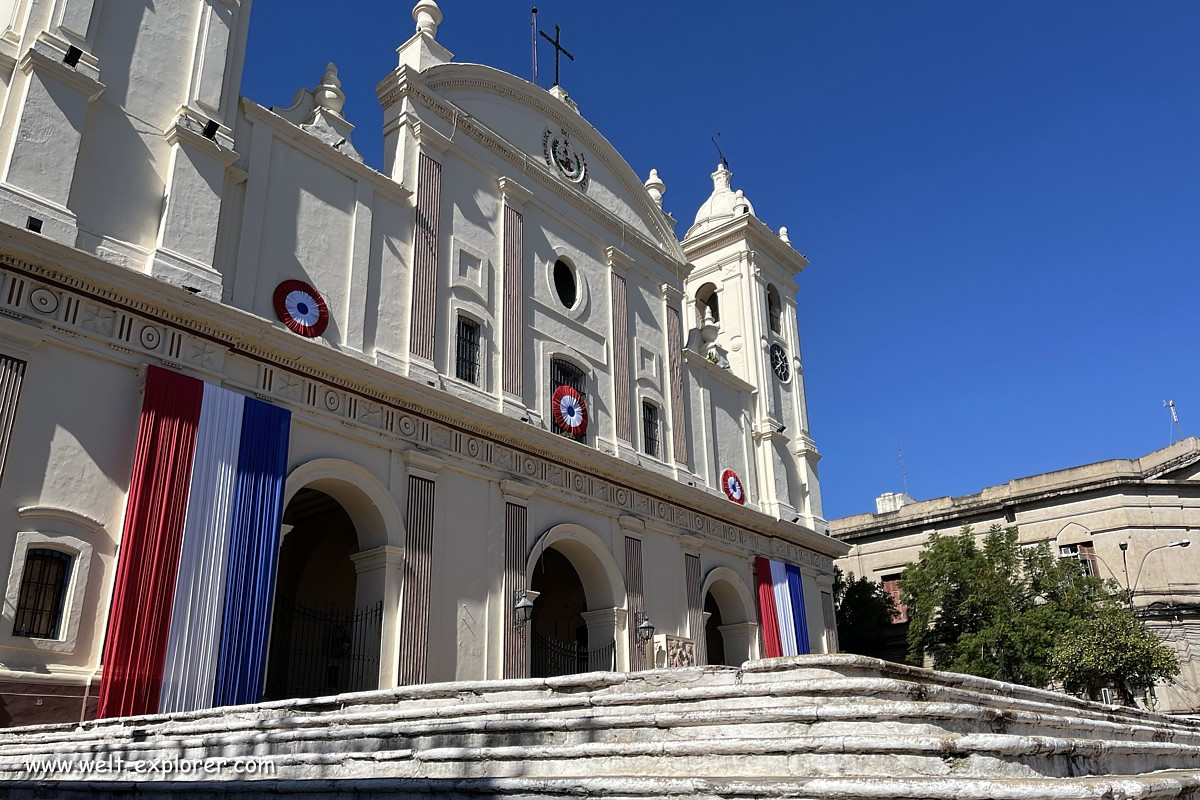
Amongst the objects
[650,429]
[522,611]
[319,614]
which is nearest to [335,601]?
[319,614]

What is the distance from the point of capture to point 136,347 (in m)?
13.5

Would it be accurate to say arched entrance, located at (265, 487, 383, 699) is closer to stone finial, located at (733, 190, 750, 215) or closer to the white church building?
the white church building

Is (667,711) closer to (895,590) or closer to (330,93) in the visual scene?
(330,93)

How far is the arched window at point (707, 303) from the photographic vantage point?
31062 mm

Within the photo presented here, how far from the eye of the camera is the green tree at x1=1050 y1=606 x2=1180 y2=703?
2302 cm

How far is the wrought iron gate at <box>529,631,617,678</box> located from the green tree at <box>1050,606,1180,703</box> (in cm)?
1174

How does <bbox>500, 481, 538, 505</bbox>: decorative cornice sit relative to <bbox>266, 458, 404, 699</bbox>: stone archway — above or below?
above

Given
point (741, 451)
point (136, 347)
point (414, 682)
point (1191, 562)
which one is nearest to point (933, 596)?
point (741, 451)

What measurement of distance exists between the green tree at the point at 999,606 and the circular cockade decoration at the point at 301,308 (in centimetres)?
1937

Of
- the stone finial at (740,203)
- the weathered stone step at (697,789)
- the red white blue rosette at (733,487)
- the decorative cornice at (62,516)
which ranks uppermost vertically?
the stone finial at (740,203)

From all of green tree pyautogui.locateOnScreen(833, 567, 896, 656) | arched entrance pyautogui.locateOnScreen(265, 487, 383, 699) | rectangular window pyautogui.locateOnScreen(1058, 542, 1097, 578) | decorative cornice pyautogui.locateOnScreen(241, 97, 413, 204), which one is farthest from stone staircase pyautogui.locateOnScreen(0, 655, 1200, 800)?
rectangular window pyautogui.locateOnScreen(1058, 542, 1097, 578)

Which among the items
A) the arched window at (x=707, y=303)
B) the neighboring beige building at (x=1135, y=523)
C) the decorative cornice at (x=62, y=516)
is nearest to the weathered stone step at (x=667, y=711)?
the decorative cornice at (x=62, y=516)

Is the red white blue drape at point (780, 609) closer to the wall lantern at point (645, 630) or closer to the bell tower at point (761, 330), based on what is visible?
the bell tower at point (761, 330)

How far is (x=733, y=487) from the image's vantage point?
26.3m
